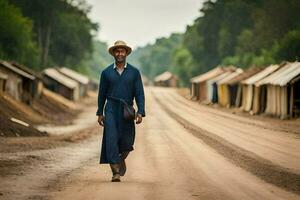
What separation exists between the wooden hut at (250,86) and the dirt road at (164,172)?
22550 mm

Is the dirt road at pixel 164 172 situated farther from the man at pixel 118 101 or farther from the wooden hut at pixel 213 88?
the wooden hut at pixel 213 88

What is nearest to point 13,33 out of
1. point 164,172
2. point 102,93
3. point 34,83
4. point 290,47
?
point 34,83

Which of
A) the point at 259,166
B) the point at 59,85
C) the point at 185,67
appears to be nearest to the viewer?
the point at 259,166

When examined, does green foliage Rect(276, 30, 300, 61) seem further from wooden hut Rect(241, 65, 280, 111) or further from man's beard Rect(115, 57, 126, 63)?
man's beard Rect(115, 57, 126, 63)

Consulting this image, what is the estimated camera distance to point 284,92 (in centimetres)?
3672

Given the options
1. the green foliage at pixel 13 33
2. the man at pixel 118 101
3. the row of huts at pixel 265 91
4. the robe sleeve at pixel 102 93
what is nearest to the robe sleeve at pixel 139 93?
the man at pixel 118 101

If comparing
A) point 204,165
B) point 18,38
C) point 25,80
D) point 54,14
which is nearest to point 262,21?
point 54,14

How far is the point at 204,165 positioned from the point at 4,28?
55149mm

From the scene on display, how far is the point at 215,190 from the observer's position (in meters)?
9.76

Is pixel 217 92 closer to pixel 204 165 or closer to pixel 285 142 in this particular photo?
pixel 285 142

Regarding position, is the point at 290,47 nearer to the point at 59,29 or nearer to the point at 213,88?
the point at 213,88

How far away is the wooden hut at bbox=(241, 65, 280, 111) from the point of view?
143 ft

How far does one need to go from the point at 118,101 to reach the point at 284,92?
88.2ft

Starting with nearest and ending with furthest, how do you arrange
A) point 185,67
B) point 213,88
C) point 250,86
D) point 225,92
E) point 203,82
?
1. point 250,86
2. point 225,92
3. point 213,88
4. point 203,82
5. point 185,67
